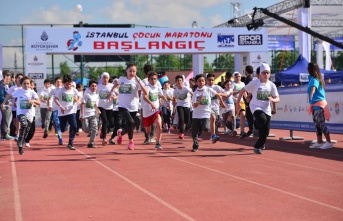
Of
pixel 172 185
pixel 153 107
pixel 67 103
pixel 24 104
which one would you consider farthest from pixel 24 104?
pixel 172 185

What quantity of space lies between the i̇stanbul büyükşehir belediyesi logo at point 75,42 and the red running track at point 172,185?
13.0 meters

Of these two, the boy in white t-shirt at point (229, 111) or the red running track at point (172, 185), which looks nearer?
the red running track at point (172, 185)

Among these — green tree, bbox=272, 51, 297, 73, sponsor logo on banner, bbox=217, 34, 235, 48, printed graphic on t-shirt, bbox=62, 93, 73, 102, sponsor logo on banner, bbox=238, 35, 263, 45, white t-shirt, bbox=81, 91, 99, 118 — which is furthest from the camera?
green tree, bbox=272, 51, 297, 73

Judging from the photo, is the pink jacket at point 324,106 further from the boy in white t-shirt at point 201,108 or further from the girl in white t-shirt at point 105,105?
the girl in white t-shirt at point 105,105

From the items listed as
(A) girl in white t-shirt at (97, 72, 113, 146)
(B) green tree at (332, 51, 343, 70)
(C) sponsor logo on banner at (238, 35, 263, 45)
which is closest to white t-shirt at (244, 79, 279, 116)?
(A) girl in white t-shirt at (97, 72, 113, 146)

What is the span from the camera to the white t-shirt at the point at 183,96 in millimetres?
17562

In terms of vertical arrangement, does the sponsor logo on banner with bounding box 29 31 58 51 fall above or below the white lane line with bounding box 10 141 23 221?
above

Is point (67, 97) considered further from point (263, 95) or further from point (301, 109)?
point (301, 109)

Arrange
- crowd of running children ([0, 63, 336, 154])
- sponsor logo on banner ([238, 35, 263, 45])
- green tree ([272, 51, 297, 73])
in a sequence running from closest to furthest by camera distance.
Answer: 1. crowd of running children ([0, 63, 336, 154])
2. sponsor logo on banner ([238, 35, 263, 45])
3. green tree ([272, 51, 297, 73])

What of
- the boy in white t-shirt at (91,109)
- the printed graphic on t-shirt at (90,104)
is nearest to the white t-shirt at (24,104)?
the boy in white t-shirt at (91,109)

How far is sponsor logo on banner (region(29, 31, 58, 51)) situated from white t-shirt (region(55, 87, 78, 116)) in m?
10.9

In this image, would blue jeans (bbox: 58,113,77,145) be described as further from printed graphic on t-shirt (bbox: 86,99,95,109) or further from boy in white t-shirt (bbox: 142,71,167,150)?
boy in white t-shirt (bbox: 142,71,167,150)

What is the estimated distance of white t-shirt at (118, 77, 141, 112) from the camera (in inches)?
548

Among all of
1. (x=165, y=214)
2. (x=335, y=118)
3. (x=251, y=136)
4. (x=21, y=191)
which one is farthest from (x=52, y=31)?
(x=165, y=214)
